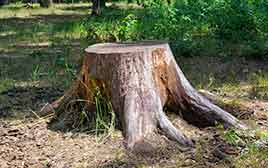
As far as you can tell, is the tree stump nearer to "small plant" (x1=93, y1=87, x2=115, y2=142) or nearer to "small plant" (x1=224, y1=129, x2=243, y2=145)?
"small plant" (x1=93, y1=87, x2=115, y2=142)

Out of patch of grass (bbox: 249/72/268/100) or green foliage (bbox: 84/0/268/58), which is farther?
green foliage (bbox: 84/0/268/58)

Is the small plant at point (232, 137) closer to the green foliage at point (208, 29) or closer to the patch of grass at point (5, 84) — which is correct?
the patch of grass at point (5, 84)

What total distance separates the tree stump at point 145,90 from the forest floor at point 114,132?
0.37 ft

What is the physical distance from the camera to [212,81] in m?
6.33

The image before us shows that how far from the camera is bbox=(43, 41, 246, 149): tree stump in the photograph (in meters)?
4.19

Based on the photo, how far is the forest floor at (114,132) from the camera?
388cm

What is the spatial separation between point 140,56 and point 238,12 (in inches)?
→ 182

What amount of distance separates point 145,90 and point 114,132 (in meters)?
0.42

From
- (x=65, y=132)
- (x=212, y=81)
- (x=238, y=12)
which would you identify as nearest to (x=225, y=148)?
(x=65, y=132)

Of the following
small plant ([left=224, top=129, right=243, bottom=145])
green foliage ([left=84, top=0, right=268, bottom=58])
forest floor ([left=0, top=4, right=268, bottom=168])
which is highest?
green foliage ([left=84, top=0, right=268, bottom=58])

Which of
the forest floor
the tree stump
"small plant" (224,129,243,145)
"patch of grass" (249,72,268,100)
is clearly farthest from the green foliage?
"small plant" (224,129,243,145)

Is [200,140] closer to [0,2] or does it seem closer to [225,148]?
[225,148]

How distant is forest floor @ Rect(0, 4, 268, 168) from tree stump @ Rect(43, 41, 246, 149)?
0.11 metres

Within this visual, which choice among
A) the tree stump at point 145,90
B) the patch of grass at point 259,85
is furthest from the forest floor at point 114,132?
the tree stump at point 145,90
